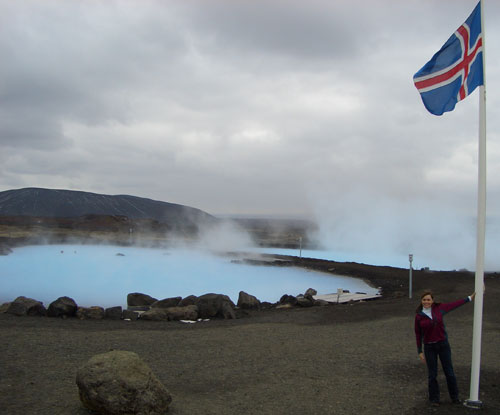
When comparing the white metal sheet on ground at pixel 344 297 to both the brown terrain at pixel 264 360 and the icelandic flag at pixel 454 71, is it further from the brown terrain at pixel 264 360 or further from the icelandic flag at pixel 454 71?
the icelandic flag at pixel 454 71

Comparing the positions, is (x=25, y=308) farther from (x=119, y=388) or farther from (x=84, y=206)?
(x=84, y=206)

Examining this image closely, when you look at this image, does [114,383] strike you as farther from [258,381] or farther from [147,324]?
[147,324]

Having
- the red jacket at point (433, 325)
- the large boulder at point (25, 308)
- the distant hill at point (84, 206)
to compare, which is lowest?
the large boulder at point (25, 308)

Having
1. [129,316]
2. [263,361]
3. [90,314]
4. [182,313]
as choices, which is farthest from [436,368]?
[90,314]

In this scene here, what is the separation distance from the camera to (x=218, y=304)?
12.7m

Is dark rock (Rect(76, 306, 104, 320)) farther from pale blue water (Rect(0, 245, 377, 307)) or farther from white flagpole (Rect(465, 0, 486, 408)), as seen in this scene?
white flagpole (Rect(465, 0, 486, 408))

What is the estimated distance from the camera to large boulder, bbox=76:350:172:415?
479 centimetres

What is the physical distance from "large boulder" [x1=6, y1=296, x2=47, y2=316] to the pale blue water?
388 cm

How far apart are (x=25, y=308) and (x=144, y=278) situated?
12.3 m

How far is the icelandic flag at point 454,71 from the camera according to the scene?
18.7 feet

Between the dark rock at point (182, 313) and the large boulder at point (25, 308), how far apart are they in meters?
3.24

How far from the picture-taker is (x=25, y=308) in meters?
12.2

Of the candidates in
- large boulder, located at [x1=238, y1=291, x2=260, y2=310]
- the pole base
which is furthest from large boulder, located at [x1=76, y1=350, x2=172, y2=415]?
large boulder, located at [x1=238, y1=291, x2=260, y2=310]

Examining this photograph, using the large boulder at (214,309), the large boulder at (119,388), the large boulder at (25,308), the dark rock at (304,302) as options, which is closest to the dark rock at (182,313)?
the large boulder at (214,309)
